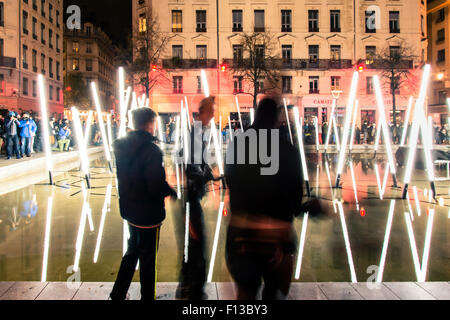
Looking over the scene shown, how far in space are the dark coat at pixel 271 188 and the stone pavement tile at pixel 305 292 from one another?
3.74ft

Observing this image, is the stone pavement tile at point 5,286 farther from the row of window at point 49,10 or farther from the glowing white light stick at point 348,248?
the row of window at point 49,10

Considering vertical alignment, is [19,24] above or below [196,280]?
above

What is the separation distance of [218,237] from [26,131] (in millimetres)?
13160

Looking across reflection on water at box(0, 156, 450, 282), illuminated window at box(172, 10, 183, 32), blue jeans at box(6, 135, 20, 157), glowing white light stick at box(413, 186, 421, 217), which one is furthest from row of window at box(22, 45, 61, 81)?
glowing white light stick at box(413, 186, 421, 217)

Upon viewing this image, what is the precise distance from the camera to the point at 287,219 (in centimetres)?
263

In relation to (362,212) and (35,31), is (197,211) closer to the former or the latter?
(362,212)

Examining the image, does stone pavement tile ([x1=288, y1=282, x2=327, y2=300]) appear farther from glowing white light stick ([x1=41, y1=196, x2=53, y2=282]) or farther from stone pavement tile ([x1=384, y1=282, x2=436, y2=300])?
glowing white light stick ([x1=41, y1=196, x2=53, y2=282])

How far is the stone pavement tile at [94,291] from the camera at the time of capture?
11.1 feet

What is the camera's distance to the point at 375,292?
348cm

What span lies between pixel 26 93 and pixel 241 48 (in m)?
24.6

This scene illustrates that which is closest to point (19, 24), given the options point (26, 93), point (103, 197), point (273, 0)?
point (26, 93)

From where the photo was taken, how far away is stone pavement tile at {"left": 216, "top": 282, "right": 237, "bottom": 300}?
11.3 ft

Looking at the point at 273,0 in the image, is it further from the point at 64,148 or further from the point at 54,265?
the point at 54,265

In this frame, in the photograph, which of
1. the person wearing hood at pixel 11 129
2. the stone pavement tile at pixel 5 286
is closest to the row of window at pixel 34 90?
the person wearing hood at pixel 11 129
